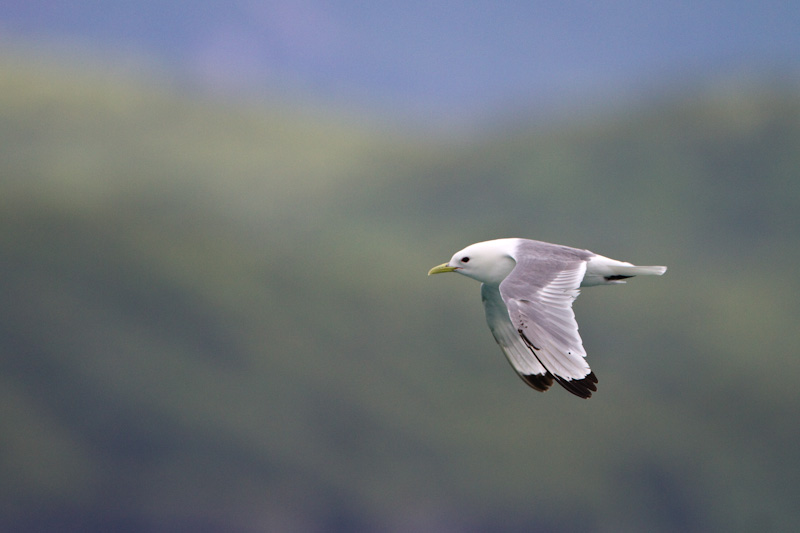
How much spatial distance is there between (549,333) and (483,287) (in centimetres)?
144

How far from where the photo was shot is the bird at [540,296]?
10.7 ft

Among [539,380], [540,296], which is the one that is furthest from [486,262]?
[540,296]

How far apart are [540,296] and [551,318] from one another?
17 centimetres

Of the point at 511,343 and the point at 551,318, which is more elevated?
the point at 551,318

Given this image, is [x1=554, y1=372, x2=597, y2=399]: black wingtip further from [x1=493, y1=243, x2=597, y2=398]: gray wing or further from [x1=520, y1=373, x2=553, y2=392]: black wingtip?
[x1=520, y1=373, x2=553, y2=392]: black wingtip

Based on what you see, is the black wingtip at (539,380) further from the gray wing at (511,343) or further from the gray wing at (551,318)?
the gray wing at (551,318)

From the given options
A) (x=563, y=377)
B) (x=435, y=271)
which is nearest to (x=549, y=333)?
(x=563, y=377)

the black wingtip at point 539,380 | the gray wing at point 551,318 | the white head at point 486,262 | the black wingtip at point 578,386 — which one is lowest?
the black wingtip at point 539,380

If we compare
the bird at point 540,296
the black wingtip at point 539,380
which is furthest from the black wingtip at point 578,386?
the black wingtip at point 539,380

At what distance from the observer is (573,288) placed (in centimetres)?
356

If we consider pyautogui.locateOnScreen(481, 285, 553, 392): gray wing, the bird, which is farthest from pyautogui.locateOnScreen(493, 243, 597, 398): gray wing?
pyautogui.locateOnScreen(481, 285, 553, 392): gray wing

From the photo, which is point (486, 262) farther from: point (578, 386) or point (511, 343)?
point (578, 386)

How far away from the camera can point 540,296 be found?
3453mm

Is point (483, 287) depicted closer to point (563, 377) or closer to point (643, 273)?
point (643, 273)
